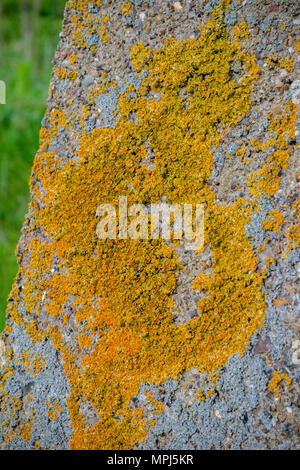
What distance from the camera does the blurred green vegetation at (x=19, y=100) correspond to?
3.27 m

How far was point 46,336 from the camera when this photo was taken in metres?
1.44

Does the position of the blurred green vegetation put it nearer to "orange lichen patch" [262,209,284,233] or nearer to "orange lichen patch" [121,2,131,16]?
"orange lichen patch" [121,2,131,16]

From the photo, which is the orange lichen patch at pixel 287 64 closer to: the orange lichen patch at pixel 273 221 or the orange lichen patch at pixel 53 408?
the orange lichen patch at pixel 273 221

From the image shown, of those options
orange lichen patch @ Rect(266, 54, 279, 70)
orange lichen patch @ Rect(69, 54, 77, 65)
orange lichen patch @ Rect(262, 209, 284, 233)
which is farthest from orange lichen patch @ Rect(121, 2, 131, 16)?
orange lichen patch @ Rect(262, 209, 284, 233)

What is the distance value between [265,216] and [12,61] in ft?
16.8

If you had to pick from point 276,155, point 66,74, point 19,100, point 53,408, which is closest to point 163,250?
point 276,155

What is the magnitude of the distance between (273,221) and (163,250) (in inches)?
14.6

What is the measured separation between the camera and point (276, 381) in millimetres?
1218

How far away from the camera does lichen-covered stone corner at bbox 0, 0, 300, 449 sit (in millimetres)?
1271

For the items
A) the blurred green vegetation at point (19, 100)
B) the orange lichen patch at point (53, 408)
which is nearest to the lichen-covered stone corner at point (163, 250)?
the orange lichen patch at point (53, 408)

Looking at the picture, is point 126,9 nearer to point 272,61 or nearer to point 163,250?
point 272,61

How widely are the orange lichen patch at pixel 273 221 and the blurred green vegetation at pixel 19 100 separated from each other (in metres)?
1.22
